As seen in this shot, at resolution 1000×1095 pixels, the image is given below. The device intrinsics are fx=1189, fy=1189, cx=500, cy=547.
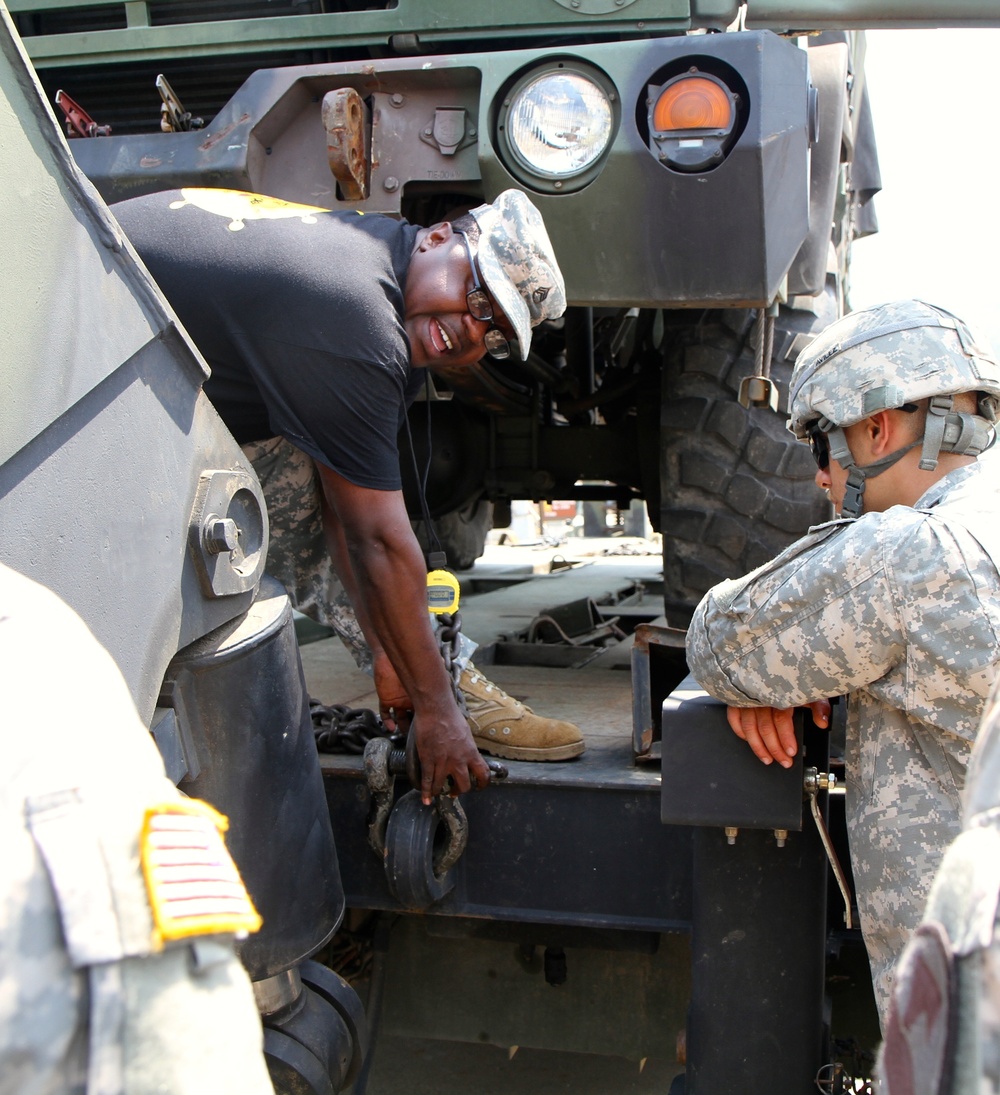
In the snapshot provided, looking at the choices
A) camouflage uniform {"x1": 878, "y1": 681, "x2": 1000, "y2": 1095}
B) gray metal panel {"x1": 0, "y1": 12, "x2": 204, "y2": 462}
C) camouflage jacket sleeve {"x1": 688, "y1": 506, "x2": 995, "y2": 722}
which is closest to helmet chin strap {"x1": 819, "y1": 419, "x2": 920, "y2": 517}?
camouflage jacket sleeve {"x1": 688, "y1": 506, "x2": 995, "y2": 722}

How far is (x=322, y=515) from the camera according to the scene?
2.69 meters

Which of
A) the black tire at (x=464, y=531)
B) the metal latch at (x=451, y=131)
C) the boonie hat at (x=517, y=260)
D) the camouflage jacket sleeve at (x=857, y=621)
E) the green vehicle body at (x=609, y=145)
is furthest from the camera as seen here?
the black tire at (x=464, y=531)

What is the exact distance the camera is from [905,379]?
1657 mm

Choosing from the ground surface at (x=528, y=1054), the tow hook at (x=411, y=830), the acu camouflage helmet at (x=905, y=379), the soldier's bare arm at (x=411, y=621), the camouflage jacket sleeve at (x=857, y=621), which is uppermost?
the acu camouflage helmet at (x=905, y=379)

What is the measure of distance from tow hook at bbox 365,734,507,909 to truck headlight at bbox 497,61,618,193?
1221 mm

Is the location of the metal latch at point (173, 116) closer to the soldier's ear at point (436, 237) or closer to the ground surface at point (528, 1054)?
the soldier's ear at point (436, 237)

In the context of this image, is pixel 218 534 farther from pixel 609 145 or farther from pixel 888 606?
pixel 609 145

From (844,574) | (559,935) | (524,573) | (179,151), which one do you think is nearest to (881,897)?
(844,574)

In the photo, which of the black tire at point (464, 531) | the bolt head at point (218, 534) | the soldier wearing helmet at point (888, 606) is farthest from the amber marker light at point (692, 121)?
the black tire at point (464, 531)

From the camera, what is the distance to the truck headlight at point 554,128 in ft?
8.08

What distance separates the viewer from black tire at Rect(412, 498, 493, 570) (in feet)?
16.1

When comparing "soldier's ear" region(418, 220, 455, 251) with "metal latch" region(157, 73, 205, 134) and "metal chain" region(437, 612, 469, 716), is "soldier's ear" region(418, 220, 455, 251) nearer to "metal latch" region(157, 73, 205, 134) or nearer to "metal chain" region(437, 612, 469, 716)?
"metal chain" region(437, 612, 469, 716)

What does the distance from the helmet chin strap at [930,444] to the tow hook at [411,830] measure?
804 mm

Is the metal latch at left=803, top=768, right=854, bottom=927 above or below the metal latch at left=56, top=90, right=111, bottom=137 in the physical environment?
below
